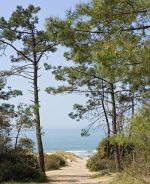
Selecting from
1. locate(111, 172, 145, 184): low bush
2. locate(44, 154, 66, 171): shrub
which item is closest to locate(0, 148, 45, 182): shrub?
locate(111, 172, 145, 184): low bush

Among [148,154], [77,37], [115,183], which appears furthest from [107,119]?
[77,37]

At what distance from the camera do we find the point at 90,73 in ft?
81.5

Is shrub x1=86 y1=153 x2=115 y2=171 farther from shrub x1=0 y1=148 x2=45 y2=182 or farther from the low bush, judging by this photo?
the low bush

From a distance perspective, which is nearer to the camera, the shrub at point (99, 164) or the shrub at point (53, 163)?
the shrub at point (99, 164)

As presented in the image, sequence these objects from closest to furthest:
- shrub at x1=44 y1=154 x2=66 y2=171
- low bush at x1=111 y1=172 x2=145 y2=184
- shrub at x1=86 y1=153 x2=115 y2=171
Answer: low bush at x1=111 y1=172 x2=145 y2=184, shrub at x1=86 y1=153 x2=115 y2=171, shrub at x1=44 y1=154 x2=66 y2=171

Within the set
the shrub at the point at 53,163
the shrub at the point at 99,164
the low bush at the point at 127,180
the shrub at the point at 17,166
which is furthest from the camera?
the shrub at the point at 53,163

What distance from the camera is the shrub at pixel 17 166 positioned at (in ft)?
71.0

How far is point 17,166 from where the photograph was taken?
22.0 metres

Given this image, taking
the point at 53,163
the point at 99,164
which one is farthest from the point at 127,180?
the point at 53,163

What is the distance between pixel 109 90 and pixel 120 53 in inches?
514

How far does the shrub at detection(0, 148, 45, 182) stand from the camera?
21648mm

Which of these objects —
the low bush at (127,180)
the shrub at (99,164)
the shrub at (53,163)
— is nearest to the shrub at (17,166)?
the low bush at (127,180)

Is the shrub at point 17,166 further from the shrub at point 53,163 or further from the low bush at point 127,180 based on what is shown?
the shrub at point 53,163

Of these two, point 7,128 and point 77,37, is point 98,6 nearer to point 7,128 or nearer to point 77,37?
point 77,37
